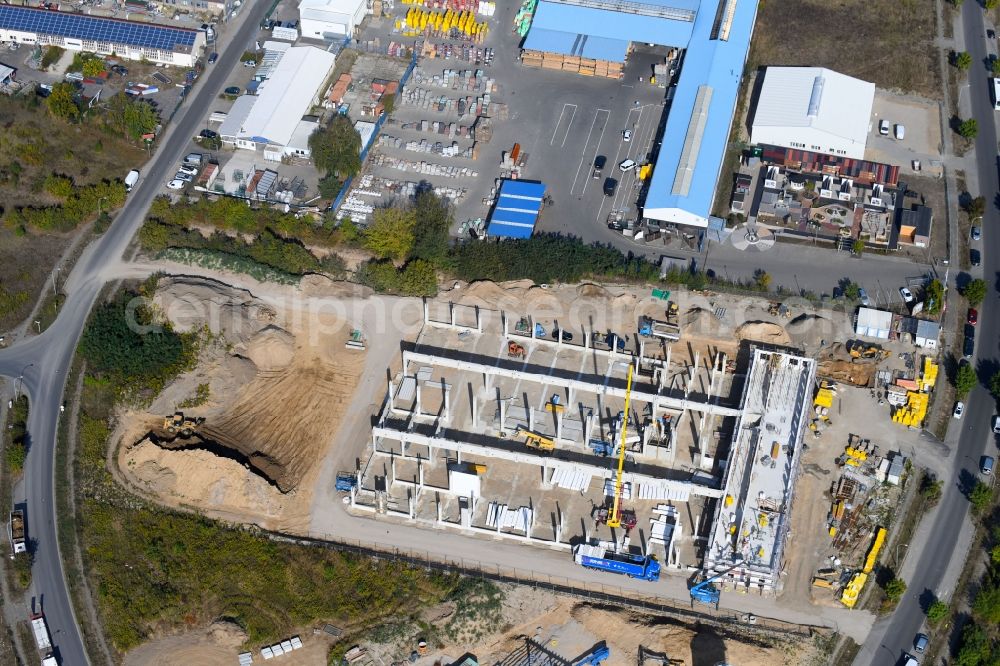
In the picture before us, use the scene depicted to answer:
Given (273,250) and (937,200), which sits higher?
(937,200)

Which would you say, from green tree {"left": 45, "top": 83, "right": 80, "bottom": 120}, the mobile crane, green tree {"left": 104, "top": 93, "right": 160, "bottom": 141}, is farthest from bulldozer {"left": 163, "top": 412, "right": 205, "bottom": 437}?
the mobile crane

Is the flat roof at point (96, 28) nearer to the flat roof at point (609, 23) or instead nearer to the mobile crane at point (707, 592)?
the flat roof at point (609, 23)

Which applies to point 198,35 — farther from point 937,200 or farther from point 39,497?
point 937,200

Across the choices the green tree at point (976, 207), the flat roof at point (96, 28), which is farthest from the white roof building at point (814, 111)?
the flat roof at point (96, 28)

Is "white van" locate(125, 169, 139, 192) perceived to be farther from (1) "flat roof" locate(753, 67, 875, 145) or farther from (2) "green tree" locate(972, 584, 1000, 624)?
(2) "green tree" locate(972, 584, 1000, 624)

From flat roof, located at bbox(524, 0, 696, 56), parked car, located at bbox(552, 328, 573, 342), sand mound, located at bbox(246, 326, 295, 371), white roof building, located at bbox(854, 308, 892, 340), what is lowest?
sand mound, located at bbox(246, 326, 295, 371)

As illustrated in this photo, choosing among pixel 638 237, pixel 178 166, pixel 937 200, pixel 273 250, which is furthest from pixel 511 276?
pixel 937 200

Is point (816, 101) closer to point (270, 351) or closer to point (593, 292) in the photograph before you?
point (593, 292)
